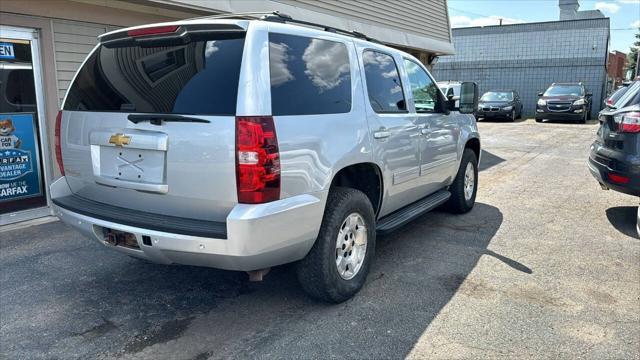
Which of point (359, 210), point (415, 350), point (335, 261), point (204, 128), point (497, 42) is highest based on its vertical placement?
point (497, 42)

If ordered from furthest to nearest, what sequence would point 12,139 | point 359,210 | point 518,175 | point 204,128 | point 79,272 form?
point 518,175
point 12,139
point 79,272
point 359,210
point 204,128

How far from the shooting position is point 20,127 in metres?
6.13

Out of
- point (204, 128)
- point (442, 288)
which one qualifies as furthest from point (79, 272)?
point (442, 288)

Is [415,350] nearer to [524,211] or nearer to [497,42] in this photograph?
[524,211]

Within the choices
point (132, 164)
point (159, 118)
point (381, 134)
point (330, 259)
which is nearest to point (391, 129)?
point (381, 134)

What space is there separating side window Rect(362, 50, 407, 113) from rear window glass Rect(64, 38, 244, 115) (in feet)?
4.62

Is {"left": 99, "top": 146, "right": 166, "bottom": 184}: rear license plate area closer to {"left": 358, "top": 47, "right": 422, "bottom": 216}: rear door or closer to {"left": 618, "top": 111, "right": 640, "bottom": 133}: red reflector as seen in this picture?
{"left": 358, "top": 47, "right": 422, "bottom": 216}: rear door

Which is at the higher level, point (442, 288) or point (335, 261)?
point (335, 261)

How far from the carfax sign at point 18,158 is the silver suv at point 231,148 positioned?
2921 mm

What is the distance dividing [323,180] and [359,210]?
0.58 m

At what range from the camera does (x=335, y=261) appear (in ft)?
11.5

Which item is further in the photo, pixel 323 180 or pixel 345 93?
pixel 345 93

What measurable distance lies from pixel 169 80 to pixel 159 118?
0.92 feet

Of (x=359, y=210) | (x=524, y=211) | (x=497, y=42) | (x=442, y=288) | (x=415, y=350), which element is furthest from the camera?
(x=497, y=42)
